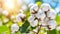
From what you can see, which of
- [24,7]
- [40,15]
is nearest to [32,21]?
[40,15]

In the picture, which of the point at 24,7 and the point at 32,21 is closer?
the point at 32,21

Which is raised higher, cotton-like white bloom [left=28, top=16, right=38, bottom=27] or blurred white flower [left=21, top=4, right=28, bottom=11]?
blurred white flower [left=21, top=4, right=28, bottom=11]

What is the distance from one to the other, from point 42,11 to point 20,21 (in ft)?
0.39

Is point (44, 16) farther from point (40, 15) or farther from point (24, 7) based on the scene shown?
point (24, 7)

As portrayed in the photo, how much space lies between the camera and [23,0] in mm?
897

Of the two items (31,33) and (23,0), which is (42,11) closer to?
(31,33)

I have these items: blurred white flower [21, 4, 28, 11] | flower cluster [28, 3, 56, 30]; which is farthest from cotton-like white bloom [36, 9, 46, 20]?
blurred white flower [21, 4, 28, 11]

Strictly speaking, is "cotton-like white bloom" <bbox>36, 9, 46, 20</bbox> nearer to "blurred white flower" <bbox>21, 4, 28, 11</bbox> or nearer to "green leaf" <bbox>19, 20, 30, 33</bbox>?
"green leaf" <bbox>19, 20, 30, 33</bbox>

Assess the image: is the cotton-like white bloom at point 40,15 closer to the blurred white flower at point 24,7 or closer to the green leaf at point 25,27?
the green leaf at point 25,27

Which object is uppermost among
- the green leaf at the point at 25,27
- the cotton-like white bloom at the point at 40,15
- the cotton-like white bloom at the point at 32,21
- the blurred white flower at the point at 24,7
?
the blurred white flower at the point at 24,7

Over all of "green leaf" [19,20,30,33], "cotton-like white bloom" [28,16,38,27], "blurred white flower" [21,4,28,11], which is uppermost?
→ "blurred white flower" [21,4,28,11]

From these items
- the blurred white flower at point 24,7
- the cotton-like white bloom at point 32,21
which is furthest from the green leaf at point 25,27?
the blurred white flower at point 24,7

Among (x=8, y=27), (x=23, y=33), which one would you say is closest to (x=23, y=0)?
(x=8, y=27)

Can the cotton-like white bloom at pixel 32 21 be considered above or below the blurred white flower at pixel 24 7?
below
